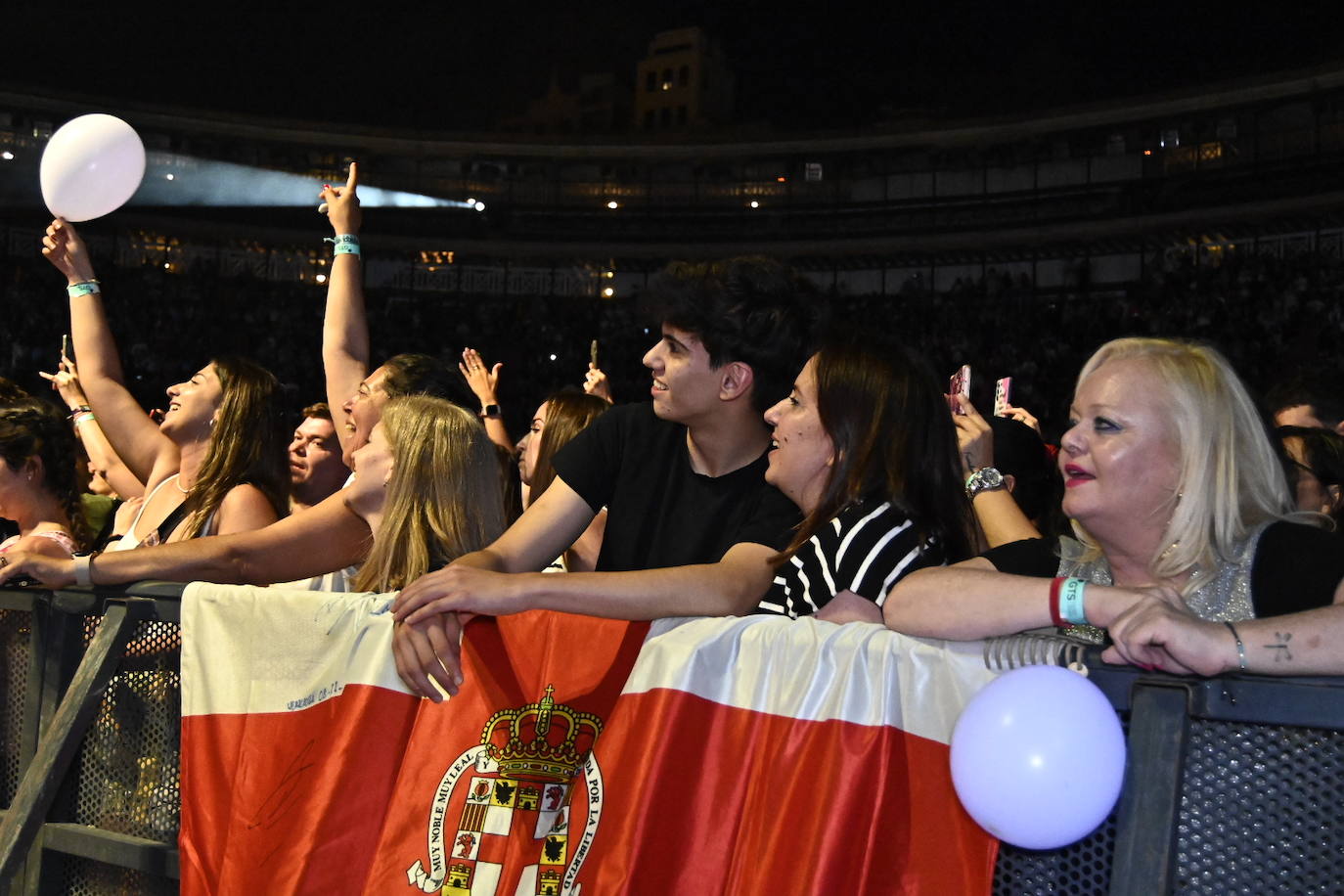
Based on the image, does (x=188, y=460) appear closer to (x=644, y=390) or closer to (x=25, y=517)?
(x=25, y=517)

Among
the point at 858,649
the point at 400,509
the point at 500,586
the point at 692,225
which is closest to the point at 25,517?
the point at 400,509

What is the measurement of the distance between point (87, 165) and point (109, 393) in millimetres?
912

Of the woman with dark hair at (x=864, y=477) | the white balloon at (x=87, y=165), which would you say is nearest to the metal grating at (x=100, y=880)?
the woman with dark hair at (x=864, y=477)

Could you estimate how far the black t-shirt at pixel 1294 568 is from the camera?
2.01 metres

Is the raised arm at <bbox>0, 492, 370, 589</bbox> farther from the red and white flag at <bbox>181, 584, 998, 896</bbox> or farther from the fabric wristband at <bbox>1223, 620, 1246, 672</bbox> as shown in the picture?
the fabric wristband at <bbox>1223, 620, 1246, 672</bbox>

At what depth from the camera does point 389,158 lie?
98.6 ft

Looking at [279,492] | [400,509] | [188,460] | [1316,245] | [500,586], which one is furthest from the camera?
[1316,245]

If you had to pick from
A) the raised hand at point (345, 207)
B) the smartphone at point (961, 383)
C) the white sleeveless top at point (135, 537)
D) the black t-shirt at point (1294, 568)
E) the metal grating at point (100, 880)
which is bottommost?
the metal grating at point (100, 880)

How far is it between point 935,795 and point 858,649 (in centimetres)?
26

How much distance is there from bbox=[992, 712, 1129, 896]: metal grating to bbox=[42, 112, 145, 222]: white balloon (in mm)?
Answer: 4119

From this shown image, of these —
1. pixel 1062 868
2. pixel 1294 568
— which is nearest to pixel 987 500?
pixel 1294 568

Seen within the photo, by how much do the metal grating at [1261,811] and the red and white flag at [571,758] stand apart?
306 millimetres

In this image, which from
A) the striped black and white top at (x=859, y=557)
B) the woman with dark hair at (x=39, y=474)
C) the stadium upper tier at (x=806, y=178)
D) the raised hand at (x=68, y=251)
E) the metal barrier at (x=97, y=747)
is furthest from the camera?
the stadium upper tier at (x=806, y=178)

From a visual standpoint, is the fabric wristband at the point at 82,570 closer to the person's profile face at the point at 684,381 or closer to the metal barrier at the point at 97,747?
the metal barrier at the point at 97,747
